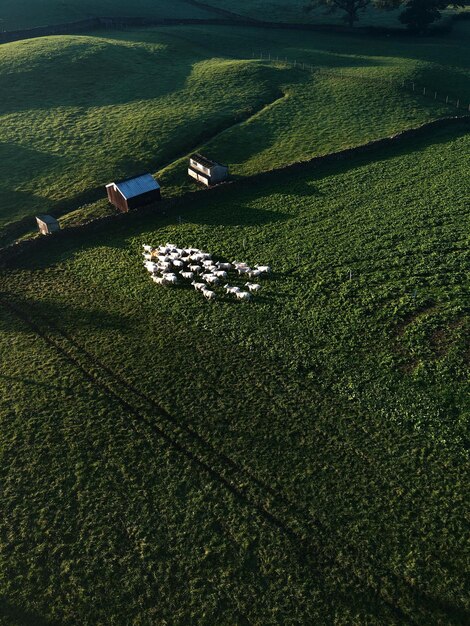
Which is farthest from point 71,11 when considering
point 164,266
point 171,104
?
point 164,266

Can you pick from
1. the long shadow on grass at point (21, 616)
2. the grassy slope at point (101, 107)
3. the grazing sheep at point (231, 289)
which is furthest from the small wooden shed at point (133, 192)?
the long shadow on grass at point (21, 616)

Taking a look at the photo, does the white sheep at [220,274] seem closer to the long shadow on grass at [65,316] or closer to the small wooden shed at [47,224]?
the long shadow on grass at [65,316]

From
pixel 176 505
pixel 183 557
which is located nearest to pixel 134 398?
pixel 176 505

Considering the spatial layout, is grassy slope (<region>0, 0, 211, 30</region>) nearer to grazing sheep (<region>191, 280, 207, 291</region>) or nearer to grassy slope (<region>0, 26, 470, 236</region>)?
grassy slope (<region>0, 26, 470, 236</region>)

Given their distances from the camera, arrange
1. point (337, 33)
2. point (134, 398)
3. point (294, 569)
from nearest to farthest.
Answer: point (294, 569) → point (134, 398) → point (337, 33)

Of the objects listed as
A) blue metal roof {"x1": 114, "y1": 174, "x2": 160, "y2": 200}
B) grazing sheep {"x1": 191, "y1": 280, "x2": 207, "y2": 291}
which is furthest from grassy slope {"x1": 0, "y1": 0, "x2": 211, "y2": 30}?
grazing sheep {"x1": 191, "y1": 280, "x2": 207, "y2": 291}

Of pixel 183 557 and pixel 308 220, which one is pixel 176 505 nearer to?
pixel 183 557

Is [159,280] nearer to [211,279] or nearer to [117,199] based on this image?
[211,279]
